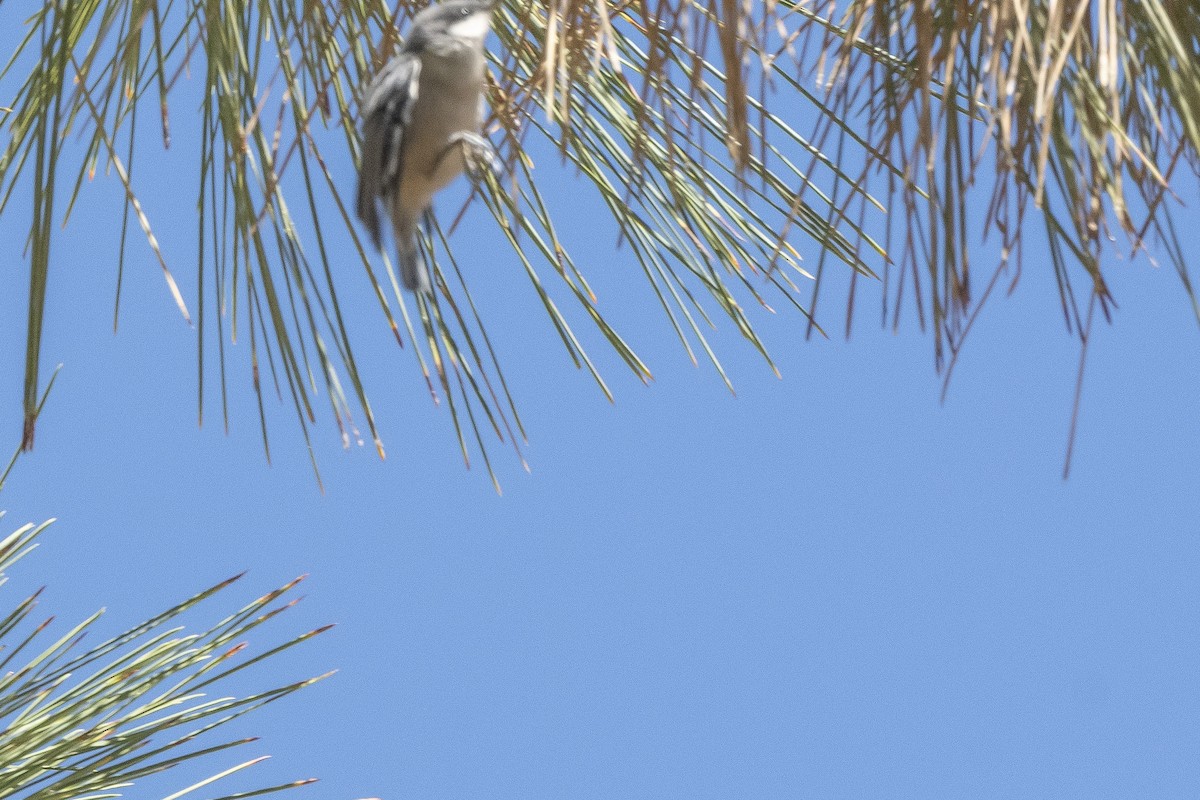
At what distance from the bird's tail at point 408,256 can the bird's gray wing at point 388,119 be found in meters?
0.07

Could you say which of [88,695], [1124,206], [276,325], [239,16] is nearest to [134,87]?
[239,16]

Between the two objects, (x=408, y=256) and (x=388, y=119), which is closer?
(x=388, y=119)

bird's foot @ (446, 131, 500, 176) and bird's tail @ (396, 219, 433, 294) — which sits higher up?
bird's foot @ (446, 131, 500, 176)

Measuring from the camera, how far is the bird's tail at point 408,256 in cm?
103

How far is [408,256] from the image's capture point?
1.05 m

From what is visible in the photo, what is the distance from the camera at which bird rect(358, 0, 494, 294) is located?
0.94 m

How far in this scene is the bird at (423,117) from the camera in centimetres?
94

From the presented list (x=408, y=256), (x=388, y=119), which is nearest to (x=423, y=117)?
(x=388, y=119)

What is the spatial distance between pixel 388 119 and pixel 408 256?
14 cm

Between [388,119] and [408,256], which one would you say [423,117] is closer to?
[388,119]

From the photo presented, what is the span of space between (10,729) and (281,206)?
473mm

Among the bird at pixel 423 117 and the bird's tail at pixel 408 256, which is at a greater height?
the bird at pixel 423 117

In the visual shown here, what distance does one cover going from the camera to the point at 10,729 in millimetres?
1187

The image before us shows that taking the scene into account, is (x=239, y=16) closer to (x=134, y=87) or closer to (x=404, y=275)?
(x=134, y=87)
